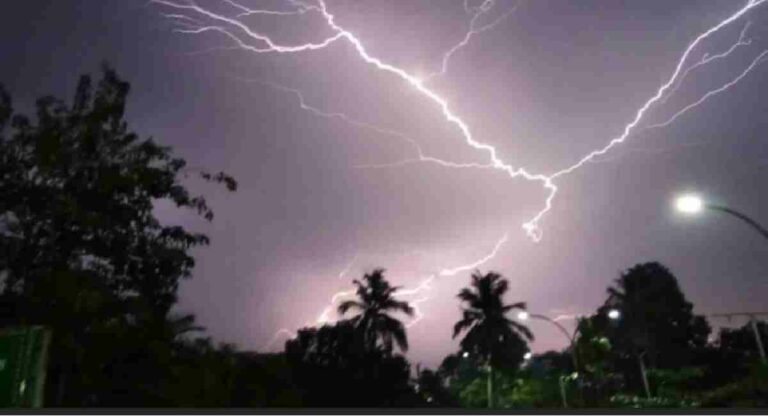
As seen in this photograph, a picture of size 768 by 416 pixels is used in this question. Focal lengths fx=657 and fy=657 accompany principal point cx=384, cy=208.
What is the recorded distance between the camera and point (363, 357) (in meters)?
38.8

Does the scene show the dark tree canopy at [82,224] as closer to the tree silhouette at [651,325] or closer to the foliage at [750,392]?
the foliage at [750,392]

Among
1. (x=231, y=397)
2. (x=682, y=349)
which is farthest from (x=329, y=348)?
(x=682, y=349)

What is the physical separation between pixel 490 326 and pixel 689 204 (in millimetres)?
32409

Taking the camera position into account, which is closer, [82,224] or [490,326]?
[82,224]

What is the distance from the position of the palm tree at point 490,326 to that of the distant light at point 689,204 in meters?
32.2

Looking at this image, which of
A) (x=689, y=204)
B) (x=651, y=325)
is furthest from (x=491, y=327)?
(x=689, y=204)

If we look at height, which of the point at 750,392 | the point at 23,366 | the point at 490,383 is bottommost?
the point at 750,392

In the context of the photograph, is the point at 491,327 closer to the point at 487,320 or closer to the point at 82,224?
the point at 487,320

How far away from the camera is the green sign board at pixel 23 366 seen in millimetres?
3805

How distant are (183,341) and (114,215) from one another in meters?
6.80

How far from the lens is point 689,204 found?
31.7 feet

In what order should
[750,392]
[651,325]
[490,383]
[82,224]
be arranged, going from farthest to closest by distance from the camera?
[651,325]
[490,383]
[750,392]
[82,224]

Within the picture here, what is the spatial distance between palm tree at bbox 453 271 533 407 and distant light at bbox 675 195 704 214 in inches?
1268

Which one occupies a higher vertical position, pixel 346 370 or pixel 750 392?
pixel 346 370
